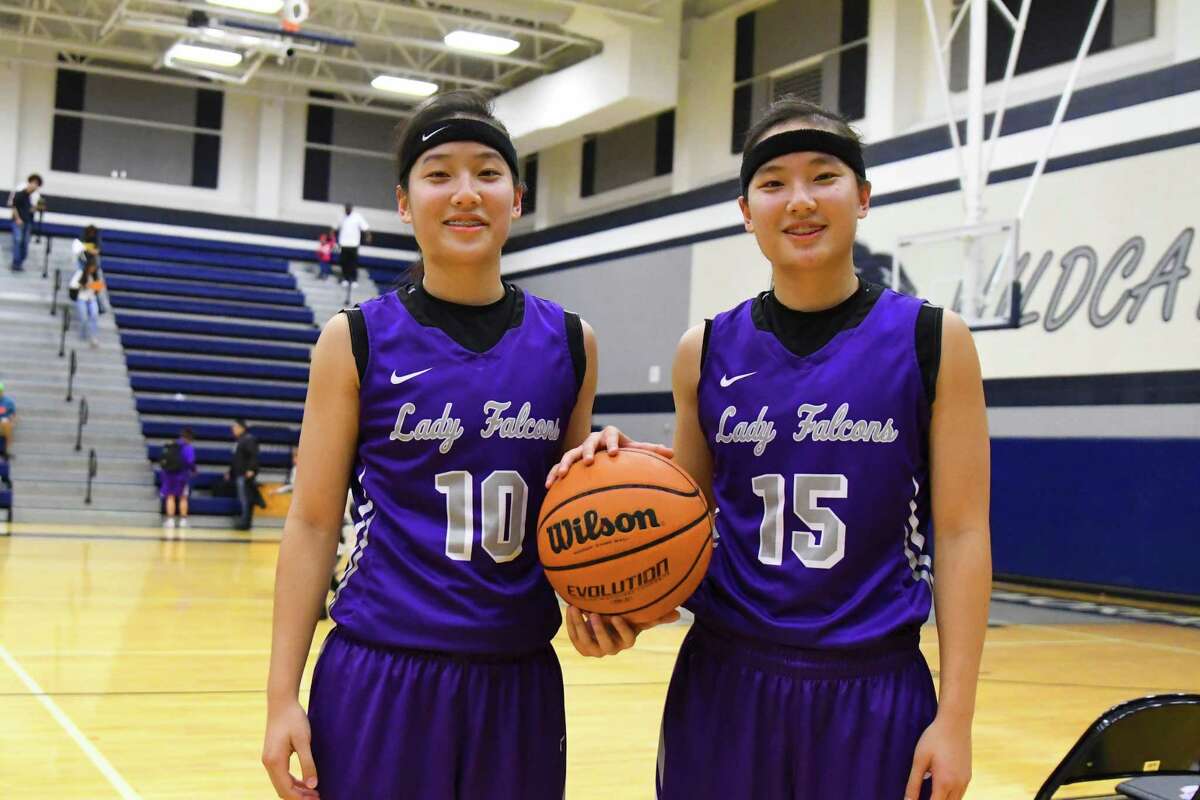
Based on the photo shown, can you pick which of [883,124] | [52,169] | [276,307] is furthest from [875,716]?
[52,169]

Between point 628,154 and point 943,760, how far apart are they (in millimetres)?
17715

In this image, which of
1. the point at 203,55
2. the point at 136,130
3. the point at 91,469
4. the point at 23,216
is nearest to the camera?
the point at 91,469

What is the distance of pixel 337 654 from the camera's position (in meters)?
2.03

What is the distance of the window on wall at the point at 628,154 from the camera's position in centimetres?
1819

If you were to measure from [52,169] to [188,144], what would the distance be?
7.28 feet

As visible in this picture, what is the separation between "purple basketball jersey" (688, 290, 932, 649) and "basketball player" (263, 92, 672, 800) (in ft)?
1.06

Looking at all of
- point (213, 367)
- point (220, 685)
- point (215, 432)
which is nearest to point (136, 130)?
point (213, 367)

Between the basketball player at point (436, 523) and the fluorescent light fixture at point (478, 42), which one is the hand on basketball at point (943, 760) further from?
the fluorescent light fixture at point (478, 42)

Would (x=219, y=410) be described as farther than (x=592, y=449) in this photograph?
Yes

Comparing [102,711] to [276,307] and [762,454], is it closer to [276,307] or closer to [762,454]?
[762,454]

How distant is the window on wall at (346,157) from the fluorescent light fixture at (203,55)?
324cm

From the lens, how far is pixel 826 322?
2133 millimetres

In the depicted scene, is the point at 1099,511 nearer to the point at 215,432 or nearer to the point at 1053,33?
the point at 1053,33

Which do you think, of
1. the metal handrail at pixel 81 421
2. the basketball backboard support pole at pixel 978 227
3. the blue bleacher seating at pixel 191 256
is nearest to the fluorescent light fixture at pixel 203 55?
the blue bleacher seating at pixel 191 256
